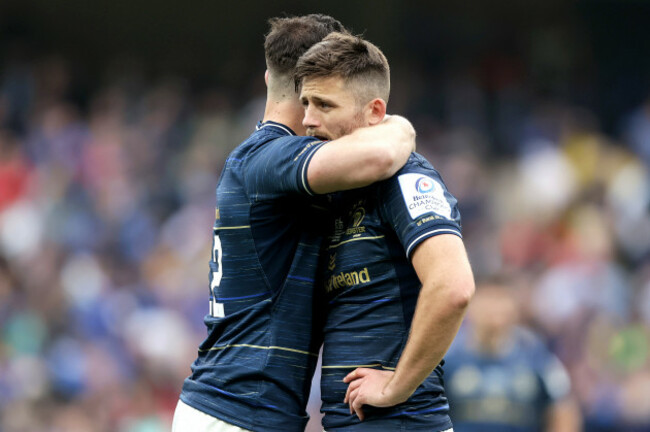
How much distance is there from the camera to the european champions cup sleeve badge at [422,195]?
3.29 m

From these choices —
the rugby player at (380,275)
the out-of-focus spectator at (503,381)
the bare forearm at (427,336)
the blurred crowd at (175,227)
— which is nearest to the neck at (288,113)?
the rugby player at (380,275)

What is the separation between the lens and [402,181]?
3387 mm

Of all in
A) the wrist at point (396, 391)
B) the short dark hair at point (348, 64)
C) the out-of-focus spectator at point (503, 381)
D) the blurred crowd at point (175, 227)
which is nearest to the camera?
the wrist at point (396, 391)

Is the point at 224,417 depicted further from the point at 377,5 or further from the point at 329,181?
the point at 377,5

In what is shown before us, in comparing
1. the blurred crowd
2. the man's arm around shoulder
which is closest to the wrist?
the man's arm around shoulder

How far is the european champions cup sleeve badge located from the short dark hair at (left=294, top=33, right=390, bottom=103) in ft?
1.18

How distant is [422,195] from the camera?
10.9 ft

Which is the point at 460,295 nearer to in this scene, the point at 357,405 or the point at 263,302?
the point at 357,405

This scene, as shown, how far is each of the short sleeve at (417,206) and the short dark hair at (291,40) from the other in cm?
64

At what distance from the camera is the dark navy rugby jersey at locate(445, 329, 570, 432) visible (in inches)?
239

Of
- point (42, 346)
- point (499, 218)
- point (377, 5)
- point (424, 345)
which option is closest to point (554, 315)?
point (499, 218)

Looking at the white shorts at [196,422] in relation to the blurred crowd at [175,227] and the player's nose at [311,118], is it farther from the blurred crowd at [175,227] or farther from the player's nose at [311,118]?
the blurred crowd at [175,227]

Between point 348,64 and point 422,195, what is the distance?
0.54m

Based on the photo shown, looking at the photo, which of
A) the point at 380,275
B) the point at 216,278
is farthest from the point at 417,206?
the point at 216,278
